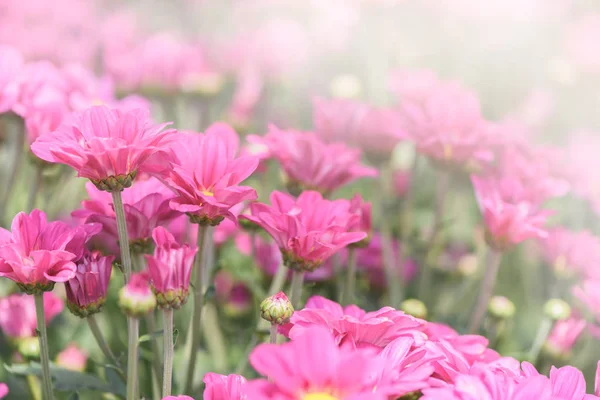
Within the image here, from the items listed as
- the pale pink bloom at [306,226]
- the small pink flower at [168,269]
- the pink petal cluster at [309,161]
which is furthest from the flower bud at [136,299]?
the pink petal cluster at [309,161]

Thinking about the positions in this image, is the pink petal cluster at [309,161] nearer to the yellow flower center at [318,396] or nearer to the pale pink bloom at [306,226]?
the pale pink bloom at [306,226]

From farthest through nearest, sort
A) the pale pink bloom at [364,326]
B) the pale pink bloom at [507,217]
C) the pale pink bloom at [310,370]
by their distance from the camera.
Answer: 1. the pale pink bloom at [507,217]
2. the pale pink bloom at [364,326]
3. the pale pink bloom at [310,370]

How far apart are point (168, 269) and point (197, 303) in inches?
4.6

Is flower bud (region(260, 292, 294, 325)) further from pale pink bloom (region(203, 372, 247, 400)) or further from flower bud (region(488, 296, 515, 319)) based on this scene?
flower bud (region(488, 296, 515, 319))

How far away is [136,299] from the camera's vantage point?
484 millimetres

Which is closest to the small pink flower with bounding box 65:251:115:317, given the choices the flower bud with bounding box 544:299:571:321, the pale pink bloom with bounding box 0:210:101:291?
the pale pink bloom with bounding box 0:210:101:291

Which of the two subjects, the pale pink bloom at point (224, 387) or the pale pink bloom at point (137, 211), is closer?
the pale pink bloom at point (224, 387)

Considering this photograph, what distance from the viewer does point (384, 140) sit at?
99cm

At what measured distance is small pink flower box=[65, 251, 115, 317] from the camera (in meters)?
0.56

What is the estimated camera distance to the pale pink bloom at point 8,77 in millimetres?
770

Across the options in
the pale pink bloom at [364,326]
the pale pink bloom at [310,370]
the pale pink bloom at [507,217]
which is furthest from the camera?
the pale pink bloom at [507,217]

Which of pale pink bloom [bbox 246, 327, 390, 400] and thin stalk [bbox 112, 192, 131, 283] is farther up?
thin stalk [bbox 112, 192, 131, 283]

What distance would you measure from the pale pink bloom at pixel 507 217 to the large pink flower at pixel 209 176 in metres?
0.32

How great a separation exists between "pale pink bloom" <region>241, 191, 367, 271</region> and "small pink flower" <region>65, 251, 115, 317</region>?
0.43 feet
